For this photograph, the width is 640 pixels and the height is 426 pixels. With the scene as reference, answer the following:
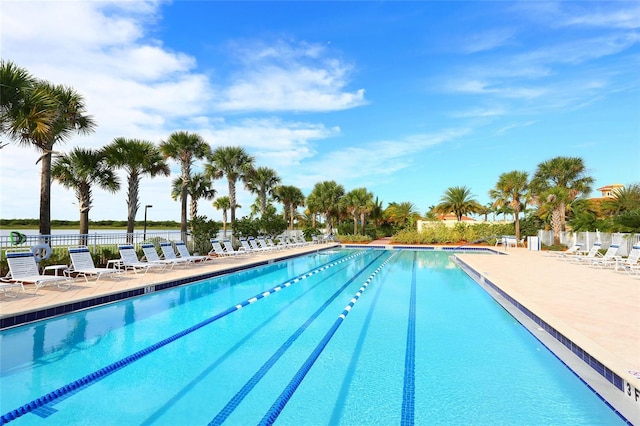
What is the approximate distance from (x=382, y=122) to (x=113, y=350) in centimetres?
2274

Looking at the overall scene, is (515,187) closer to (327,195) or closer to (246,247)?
(327,195)

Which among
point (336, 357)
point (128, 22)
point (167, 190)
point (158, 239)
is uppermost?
point (128, 22)

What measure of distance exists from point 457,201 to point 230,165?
81.3 feet

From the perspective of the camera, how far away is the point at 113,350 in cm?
491

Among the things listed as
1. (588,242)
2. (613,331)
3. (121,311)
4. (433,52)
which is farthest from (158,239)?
(588,242)

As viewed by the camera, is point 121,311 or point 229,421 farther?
point 121,311

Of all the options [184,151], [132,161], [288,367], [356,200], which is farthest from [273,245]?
[288,367]

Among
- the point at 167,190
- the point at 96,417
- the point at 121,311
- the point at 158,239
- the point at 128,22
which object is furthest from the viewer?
the point at 167,190

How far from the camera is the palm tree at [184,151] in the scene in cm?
1931

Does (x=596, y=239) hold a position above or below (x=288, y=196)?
below

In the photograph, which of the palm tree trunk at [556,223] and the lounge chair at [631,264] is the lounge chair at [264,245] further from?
the palm tree trunk at [556,223]

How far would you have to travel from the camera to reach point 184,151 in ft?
64.2

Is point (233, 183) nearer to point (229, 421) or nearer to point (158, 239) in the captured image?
point (158, 239)

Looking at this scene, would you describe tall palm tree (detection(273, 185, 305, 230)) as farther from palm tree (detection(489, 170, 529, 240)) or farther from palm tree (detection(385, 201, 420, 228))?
palm tree (detection(489, 170, 529, 240))
